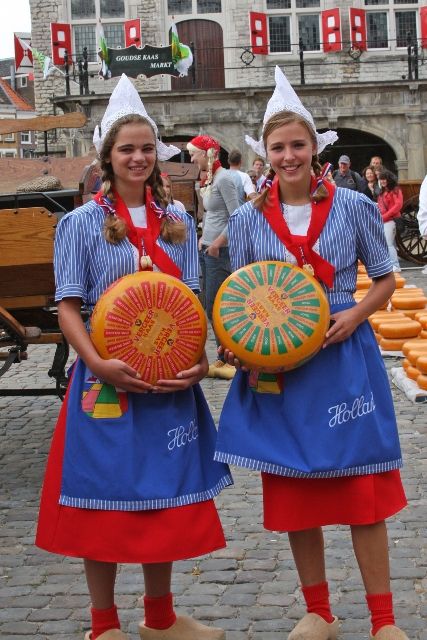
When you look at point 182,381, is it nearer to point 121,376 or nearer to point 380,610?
point 121,376

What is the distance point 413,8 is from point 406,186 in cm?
1485

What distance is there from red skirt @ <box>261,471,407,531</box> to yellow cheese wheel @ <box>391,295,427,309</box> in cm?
815

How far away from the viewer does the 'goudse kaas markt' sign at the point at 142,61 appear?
95.4ft

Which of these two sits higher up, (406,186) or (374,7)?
(374,7)

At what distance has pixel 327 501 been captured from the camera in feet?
12.0

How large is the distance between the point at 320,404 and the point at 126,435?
0.58 m

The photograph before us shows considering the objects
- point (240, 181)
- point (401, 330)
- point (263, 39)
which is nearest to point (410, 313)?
point (401, 330)

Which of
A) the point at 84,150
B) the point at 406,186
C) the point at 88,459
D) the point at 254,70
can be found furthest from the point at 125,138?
the point at 254,70

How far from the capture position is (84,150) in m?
28.6

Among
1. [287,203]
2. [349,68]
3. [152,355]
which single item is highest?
[349,68]

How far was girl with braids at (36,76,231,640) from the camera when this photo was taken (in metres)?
3.54

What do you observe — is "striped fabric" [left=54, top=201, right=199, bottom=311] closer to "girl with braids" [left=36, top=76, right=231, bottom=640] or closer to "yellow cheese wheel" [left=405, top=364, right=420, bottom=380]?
"girl with braids" [left=36, top=76, right=231, bottom=640]

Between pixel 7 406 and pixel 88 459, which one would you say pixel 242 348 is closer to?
pixel 88 459

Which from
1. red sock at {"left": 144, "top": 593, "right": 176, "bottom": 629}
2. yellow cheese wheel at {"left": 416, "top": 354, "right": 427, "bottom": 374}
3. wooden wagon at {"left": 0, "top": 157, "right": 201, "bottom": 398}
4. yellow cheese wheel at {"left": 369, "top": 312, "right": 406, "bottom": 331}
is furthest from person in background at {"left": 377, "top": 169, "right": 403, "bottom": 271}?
red sock at {"left": 144, "top": 593, "right": 176, "bottom": 629}
